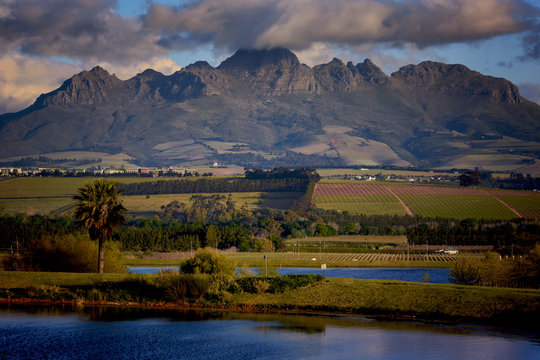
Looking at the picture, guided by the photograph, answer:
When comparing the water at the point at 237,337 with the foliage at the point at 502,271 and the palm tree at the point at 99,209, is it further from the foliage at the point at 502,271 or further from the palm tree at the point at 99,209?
the foliage at the point at 502,271

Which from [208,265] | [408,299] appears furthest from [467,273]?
[208,265]

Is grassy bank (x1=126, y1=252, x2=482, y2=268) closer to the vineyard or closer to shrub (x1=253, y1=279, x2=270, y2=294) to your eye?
the vineyard

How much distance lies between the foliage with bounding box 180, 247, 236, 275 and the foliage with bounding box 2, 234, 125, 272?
54.5ft

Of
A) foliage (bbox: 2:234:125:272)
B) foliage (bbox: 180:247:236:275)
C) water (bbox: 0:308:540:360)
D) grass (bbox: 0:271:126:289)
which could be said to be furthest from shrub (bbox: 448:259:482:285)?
foliage (bbox: 2:234:125:272)

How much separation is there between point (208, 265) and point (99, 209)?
14.6m

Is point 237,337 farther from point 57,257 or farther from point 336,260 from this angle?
point 336,260

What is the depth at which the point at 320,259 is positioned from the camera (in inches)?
6683

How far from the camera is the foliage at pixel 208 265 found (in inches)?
2997

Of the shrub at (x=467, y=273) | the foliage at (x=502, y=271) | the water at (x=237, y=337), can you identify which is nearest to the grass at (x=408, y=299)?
the water at (x=237, y=337)

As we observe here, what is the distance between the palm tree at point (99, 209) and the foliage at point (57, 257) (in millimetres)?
7792

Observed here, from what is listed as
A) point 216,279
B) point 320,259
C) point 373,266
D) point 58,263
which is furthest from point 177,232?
point 216,279

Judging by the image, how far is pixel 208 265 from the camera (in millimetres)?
76312

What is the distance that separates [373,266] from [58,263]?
281 feet

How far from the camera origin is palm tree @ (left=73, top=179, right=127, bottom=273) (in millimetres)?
79562
